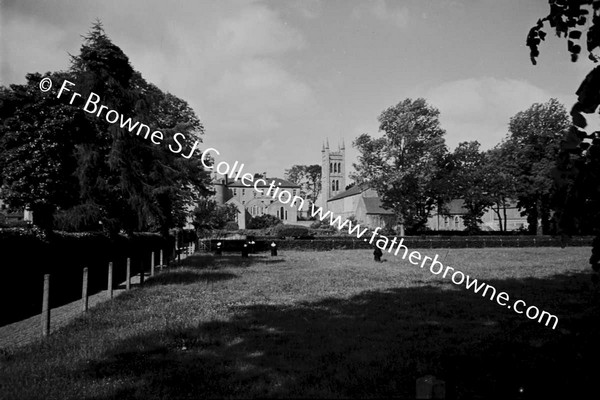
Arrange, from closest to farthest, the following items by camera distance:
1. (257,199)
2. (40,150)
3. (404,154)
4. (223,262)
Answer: (40,150)
(223,262)
(404,154)
(257,199)

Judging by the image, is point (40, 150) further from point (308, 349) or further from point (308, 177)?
point (308, 177)

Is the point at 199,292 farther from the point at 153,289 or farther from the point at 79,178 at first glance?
the point at 79,178

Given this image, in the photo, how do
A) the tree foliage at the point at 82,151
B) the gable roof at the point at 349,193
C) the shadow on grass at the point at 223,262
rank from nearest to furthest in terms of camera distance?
1. the tree foliage at the point at 82,151
2. the shadow on grass at the point at 223,262
3. the gable roof at the point at 349,193

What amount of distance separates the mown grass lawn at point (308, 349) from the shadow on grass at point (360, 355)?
0.01 meters

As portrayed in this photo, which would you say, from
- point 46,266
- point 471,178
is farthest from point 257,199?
point 46,266

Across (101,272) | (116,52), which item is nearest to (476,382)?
(101,272)

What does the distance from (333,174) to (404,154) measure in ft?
170

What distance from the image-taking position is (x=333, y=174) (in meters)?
99.1

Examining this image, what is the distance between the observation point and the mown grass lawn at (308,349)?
265 centimetres

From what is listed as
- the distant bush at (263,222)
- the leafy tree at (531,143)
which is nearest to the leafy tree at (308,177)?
the distant bush at (263,222)

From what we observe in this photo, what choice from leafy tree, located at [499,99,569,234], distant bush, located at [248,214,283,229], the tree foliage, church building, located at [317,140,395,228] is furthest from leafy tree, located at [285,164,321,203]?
the tree foliage

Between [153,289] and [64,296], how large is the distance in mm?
2652

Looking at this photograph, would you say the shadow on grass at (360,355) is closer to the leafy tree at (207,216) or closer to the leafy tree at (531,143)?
the leafy tree at (207,216)

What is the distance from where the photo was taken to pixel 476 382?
2.79 metres
